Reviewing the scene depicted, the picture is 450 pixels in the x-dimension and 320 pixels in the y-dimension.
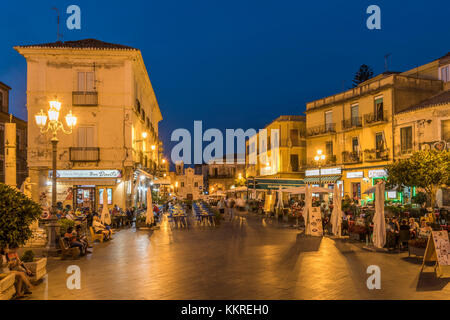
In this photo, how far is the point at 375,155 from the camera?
30156 millimetres

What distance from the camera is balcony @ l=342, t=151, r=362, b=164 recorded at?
32.2m

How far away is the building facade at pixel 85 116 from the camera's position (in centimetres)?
2559

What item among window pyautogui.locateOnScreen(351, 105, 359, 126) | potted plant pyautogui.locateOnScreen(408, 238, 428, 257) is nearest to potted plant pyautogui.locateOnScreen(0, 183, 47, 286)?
potted plant pyautogui.locateOnScreen(408, 238, 428, 257)

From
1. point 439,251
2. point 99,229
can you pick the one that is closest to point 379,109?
point 439,251

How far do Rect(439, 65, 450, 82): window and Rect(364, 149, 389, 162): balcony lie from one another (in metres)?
7.43

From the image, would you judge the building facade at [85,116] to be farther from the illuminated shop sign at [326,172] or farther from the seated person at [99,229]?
the illuminated shop sign at [326,172]

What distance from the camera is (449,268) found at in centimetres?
948

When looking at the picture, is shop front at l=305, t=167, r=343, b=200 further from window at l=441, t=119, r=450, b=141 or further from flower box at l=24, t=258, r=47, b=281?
flower box at l=24, t=258, r=47, b=281

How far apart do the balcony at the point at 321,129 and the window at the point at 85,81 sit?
21.4 m

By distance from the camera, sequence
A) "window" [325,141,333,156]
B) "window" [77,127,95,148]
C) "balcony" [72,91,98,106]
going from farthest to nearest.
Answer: "window" [325,141,333,156]
"window" [77,127,95,148]
"balcony" [72,91,98,106]

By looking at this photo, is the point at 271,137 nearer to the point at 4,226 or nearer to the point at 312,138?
the point at 312,138

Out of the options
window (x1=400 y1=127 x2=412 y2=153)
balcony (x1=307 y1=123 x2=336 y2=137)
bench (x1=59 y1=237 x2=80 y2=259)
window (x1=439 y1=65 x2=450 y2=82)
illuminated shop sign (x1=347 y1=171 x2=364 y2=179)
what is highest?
window (x1=439 y1=65 x2=450 y2=82)

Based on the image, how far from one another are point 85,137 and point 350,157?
21.7 m

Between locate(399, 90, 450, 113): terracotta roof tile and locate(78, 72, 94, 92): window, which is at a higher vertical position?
locate(78, 72, 94, 92): window
